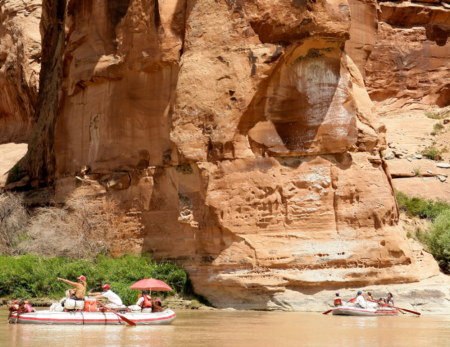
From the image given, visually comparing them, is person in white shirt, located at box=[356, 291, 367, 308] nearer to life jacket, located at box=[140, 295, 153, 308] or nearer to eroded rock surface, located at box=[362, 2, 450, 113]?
life jacket, located at box=[140, 295, 153, 308]

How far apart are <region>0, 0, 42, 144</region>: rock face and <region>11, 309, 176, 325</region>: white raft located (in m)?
23.3

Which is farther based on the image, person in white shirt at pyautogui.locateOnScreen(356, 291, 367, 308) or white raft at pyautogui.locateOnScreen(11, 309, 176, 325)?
person in white shirt at pyautogui.locateOnScreen(356, 291, 367, 308)

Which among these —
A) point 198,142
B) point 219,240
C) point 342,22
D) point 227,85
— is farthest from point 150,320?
point 342,22

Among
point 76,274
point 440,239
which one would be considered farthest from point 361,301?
point 76,274

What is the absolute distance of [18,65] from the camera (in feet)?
126

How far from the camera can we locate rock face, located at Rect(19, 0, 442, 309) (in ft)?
61.8

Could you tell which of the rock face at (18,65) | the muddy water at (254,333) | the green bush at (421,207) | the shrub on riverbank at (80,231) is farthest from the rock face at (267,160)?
the rock face at (18,65)

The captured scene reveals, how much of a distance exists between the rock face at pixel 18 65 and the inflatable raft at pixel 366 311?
80.1 feet

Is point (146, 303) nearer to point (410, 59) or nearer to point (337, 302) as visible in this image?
point (337, 302)

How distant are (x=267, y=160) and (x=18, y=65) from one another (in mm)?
22922

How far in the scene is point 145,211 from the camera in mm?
21938

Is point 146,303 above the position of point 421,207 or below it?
below

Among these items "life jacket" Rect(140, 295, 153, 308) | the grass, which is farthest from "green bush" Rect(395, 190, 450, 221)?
"life jacket" Rect(140, 295, 153, 308)

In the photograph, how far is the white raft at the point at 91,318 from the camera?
15750mm
